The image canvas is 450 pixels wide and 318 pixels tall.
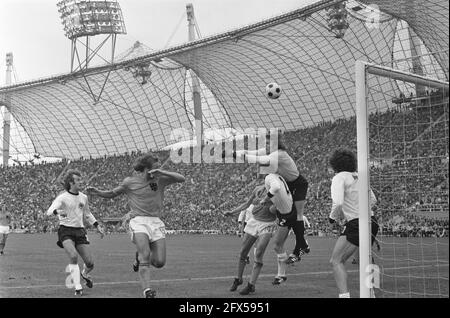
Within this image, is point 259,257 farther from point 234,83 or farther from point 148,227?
point 234,83

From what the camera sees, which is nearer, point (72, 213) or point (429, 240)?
point (72, 213)

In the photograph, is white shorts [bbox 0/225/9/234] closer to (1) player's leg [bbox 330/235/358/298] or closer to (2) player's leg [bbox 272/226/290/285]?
(2) player's leg [bbox 272/226/290/285]

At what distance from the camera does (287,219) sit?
1150cm

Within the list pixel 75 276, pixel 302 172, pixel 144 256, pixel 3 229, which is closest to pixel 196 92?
pixel 302 172

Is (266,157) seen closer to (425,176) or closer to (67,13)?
(425,176)

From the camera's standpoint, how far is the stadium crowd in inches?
441

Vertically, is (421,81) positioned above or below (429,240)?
above

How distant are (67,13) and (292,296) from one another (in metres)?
53.8

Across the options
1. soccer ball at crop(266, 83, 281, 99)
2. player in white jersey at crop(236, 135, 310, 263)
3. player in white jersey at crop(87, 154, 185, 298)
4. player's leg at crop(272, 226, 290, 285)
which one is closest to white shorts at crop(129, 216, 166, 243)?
player in white jersey at crop(87, 154, 185, 298)

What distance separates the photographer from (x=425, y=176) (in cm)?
1223

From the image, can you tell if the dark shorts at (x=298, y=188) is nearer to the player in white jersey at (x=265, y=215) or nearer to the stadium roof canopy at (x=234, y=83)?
the player in white jersey at (x=265, y=215)

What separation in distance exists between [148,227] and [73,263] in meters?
2.19

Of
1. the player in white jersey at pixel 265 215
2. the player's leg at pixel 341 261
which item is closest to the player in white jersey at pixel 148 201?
the player in white jersey at pixel 265 215
